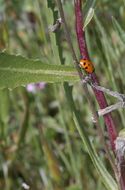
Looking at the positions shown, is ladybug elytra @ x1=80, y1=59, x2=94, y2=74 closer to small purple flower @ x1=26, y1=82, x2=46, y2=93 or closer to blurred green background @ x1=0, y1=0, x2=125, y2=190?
blurred green background @ x1=0, y1=0, x2=125, y2=190

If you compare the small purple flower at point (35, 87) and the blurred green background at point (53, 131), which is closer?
the blurred green background at point (53, 131)

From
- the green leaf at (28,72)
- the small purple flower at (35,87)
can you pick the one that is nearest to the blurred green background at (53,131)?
the small purple flower at (35,87)

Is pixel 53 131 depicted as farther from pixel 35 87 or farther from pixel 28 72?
pixel 28 72

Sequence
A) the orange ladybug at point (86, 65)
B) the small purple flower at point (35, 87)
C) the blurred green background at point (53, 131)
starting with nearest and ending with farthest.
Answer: the orange ladybug at point (86, 65)
the blurred green background at point (53, 131)
the small purple flower at point (35, 87)

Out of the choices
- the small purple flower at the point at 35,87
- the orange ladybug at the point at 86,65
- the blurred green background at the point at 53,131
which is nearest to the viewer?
the orange ladybug at the point at 86,65

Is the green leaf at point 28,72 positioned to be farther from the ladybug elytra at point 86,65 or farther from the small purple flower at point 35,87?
the small purple flower at point 35,87

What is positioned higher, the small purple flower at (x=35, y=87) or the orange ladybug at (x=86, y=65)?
the small purple flower at (x=35, y=87)

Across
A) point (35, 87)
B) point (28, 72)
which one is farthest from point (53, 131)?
point (28, 72)

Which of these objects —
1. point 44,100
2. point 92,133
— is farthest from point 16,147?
point 44,100

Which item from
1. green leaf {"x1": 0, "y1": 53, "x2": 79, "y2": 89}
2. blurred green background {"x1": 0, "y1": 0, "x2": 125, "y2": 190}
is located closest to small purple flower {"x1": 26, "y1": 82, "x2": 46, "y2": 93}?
blurred green background {"x1": 0, "y1": 0, "x2": 125, "y2": 190}
